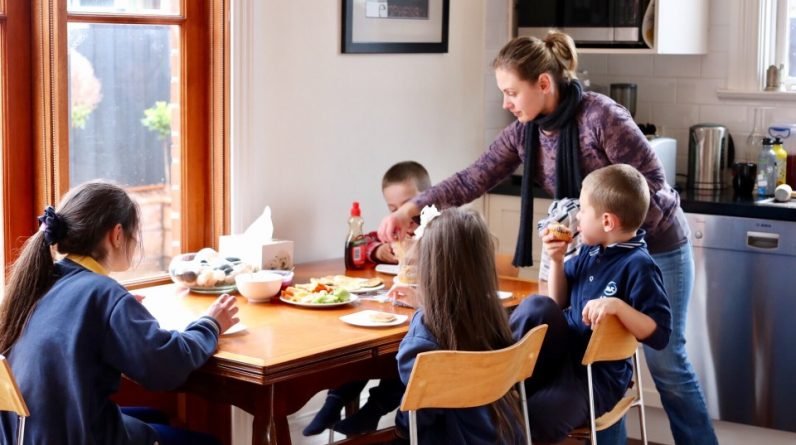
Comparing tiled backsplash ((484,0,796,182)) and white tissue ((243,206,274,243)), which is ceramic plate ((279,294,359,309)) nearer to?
white tissue ((243,206,274,243))

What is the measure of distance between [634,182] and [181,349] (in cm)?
123

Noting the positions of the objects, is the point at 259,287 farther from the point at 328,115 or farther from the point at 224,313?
the point at 328,115

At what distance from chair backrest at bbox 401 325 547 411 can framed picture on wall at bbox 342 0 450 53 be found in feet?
5.60

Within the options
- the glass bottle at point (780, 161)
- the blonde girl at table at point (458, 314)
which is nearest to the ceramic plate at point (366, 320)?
the blonde girl at table at point (458, 314)

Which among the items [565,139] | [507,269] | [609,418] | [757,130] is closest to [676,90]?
[757,130]

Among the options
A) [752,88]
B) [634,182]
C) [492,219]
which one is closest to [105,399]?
[634,182]

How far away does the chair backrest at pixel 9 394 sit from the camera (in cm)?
239

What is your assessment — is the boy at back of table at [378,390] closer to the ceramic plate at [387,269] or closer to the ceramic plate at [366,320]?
the ceramic plate at [387,269]

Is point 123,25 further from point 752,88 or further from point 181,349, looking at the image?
point 752,88

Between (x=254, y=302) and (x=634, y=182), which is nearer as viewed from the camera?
(x=634, y=182)

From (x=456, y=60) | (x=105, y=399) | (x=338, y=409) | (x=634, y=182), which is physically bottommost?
(x=338, y=409)

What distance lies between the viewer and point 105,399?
2629 millimetres

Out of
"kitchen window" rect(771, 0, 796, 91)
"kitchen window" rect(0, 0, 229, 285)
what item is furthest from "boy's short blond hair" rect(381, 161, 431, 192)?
"kitchen window" rect(771, 0, 796, 91)

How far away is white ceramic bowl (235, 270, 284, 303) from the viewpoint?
10.6ft
